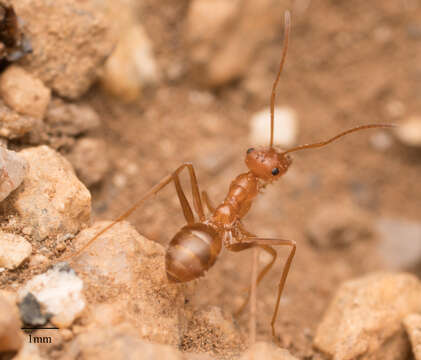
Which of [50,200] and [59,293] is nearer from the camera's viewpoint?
[59,293]

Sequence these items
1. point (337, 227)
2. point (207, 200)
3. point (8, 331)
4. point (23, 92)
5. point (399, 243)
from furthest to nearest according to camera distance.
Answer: point (399, 243), point (337, 227), point (207, 200), point (23, 92), point (8, 331)

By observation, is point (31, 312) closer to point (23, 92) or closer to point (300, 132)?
point (23, 92)

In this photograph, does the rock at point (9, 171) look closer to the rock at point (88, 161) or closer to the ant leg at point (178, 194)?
the ant leg at point (178, 194)

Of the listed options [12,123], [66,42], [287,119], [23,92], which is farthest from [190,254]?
[287,119]

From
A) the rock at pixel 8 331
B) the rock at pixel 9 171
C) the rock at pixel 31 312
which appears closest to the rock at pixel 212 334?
the rock at pixel 31 312

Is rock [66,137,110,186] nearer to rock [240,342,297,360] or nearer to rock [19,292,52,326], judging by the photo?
rock [19,292,52,326]

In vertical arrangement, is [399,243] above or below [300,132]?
below

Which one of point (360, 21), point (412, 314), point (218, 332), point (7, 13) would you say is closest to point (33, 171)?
point (7, 13)
